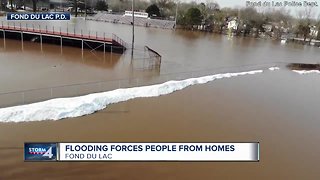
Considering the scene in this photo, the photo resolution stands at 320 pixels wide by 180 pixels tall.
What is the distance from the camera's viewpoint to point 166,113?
45.6 ft

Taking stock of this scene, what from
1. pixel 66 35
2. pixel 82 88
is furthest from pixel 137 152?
pixel 66 35

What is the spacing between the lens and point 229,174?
376 inches

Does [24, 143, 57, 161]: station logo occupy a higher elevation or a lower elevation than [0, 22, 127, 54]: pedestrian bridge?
lower

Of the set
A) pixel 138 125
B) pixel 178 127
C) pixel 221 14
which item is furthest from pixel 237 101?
pixel 221 14

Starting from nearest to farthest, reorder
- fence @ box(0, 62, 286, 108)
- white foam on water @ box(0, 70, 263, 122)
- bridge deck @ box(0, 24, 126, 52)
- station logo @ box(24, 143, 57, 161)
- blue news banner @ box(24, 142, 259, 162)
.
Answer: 1. station logo @ box(24, 143, 57, 161)
2. blue news banner @ box(24, 142, 259, 162)
3. white foam on water @ box(0, 70, 263, 122)
4. fence @ box(0, 62, 286, 108)
5. bridge deck @ box(0, 24, 126, 52)

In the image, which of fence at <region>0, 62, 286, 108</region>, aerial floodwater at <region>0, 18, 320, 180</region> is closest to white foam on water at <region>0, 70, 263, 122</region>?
aerial floodwater at <region>0, 18, 320, 180</region>

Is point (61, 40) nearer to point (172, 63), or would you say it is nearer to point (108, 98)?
point (172, 63)

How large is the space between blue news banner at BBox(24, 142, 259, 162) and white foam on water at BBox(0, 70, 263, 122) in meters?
3.11


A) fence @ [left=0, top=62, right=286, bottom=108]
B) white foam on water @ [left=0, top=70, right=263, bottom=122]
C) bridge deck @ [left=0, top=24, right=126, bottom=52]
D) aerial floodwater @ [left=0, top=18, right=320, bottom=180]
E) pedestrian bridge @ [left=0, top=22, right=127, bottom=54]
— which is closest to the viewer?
aerial floodwater @ [left=0, top=18, right=320, bottom=180]

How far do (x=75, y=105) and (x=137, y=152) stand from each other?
5.23 metres

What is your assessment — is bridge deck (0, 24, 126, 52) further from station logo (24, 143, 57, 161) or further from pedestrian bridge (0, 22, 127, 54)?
station logo (24, 143, 57, 161)

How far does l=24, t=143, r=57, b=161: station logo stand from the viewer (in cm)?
870

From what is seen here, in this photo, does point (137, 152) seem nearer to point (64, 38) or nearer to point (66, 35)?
point (66, 35)

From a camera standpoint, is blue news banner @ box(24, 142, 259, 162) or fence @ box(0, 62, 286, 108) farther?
fence @ box(0, 62, 286, 108)
